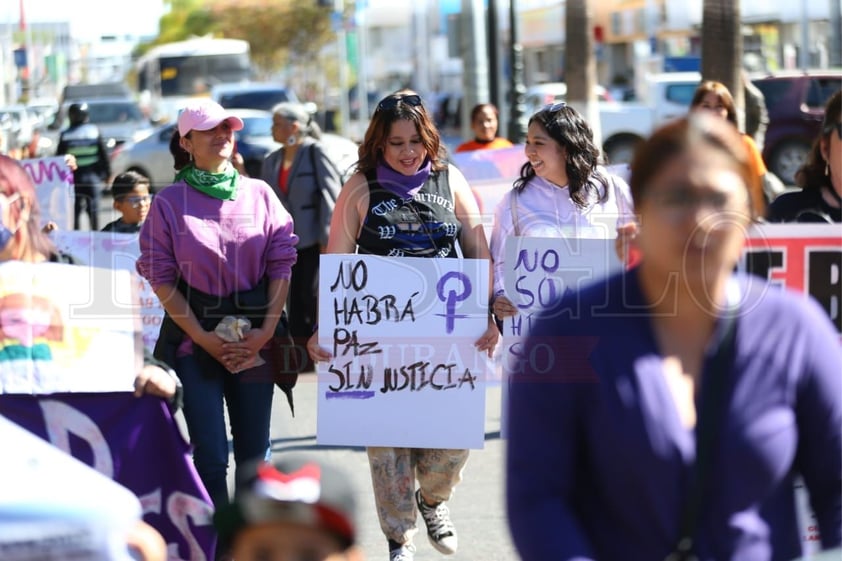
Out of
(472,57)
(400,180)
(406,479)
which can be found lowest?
(406,479)

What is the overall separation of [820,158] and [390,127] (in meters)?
1.65

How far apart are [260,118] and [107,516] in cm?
2368

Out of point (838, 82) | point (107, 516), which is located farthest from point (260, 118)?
point (107, 516)

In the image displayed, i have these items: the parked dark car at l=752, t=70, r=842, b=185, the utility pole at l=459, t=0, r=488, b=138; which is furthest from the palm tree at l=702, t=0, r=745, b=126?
the parked dark car at l=752, t=70, r=842, b=185

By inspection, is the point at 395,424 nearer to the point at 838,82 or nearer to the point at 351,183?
the point at 351,183

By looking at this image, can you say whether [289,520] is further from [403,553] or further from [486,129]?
[486,129]

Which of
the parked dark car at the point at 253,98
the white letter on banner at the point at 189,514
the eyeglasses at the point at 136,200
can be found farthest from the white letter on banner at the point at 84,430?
the parked dark car at the point at 253,98

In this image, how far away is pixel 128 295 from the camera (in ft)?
16.7

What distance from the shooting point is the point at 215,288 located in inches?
212

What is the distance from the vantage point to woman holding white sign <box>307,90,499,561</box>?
5559 mm

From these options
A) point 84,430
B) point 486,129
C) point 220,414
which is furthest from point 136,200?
A: point 84,430

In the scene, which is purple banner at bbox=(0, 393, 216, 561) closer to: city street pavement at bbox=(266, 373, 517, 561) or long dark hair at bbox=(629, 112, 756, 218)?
city street pavement at bbox=(266, 373, 517, 561)

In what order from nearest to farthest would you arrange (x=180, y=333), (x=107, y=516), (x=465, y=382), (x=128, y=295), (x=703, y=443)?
(x=703, y=443)
(x=107, y=516)
(x=128, y=295)
(x=180, y=333)
(x=465, y=382)

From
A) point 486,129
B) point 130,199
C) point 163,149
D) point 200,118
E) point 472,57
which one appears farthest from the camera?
point 163,149
